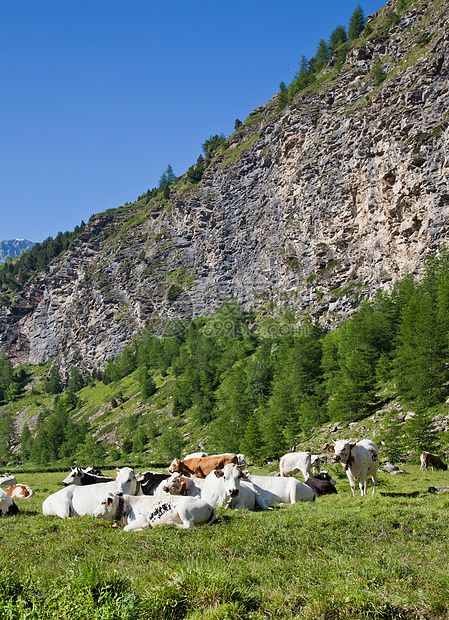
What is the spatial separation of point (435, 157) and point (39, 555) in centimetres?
9017

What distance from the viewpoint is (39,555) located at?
23.2 ft

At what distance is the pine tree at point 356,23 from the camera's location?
463 ft

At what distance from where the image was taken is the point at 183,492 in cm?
1248

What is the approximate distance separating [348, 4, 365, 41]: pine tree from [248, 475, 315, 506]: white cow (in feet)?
558

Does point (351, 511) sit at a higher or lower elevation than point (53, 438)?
higher

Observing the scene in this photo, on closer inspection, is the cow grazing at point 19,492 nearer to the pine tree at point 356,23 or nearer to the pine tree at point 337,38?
the pine tree at point 356,23

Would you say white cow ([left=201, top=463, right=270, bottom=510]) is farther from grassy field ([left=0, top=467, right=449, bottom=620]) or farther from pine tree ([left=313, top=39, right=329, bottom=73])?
pine tree ([left=313, top=39, right=329, bottom=73])

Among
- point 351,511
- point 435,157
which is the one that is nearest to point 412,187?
point 435,157

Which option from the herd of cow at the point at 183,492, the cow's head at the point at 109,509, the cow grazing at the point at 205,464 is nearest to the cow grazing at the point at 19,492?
the herd of cow at the point at 183,492

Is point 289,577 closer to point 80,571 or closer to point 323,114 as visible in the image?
point 80,571

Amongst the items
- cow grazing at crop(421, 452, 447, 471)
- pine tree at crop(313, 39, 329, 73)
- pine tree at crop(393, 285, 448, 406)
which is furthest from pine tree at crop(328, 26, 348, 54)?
cow grazing at crop(421, 452, 447, 471)

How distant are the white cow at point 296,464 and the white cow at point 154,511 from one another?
40.7ft

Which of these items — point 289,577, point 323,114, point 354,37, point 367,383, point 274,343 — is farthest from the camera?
point 354,37

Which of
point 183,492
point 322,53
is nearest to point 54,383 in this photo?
point 183,492
